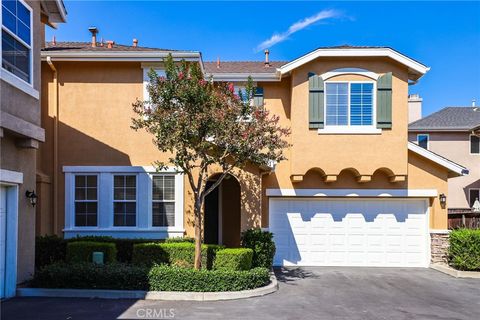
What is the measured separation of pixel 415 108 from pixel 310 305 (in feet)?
72.4

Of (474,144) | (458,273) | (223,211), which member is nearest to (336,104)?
(223,211)

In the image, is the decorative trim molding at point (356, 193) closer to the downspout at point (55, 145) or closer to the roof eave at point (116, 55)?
the roof eave at point (116, 55)

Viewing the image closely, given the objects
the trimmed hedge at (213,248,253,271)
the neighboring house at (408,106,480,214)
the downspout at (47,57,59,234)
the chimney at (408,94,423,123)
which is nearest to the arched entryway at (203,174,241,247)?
the trimmed hedge at (213,248,253,271)

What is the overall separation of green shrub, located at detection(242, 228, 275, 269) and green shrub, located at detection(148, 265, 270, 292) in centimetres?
215

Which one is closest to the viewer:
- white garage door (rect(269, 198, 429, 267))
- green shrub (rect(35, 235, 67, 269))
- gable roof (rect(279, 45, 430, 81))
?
green shrub (rect(35, 235, 67, 269))

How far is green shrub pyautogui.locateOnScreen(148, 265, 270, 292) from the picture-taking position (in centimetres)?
897

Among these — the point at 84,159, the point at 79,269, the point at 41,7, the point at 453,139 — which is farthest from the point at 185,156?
the point at 453,139

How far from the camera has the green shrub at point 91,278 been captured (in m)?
9.02

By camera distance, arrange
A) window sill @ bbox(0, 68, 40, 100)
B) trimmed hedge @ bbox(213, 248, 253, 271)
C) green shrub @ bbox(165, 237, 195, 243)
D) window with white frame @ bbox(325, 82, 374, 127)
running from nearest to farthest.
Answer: window sill @ bbox(0, 68, 40, 100)
trimmed hedge @ bbox(213, 248, 253, 271)
green shrub @ bbox(165, 237, 195, 243)
window with white frame @ bbox(325, 82, 374, 127)

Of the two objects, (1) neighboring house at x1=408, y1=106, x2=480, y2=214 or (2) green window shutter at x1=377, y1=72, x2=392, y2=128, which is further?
(1) neighboring house at x1=408, y1=106, x2=480, y2=214

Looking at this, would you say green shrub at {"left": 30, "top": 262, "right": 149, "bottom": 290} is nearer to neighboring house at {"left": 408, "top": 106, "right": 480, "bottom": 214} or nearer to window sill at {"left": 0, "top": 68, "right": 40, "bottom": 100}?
window sill at {"left": 0, "top": 68, "right": 40, "bottom": 100}

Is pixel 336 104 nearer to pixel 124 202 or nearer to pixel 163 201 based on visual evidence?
pixel 163 201
